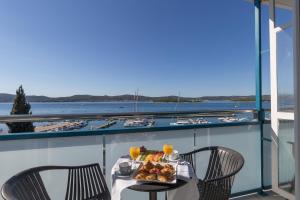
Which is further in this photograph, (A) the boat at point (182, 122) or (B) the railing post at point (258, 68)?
(B) the railing post at point (258, 68)

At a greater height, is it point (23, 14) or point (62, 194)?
point (23, 14)

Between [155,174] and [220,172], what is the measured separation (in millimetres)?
1125

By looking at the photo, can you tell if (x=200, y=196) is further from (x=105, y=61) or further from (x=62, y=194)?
(x=105, y=61)

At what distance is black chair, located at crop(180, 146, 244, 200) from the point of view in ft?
6.16

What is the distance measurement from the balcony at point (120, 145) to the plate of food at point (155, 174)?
1.02 m

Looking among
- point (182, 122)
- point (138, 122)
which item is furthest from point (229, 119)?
point (138, 122)

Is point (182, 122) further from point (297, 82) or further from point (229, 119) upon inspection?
point (297, 82)

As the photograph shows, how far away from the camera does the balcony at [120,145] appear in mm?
2445

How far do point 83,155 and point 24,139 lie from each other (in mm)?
653

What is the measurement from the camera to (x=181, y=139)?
308 centimetres

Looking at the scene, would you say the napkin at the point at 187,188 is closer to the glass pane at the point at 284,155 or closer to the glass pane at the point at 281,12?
the glass pane at the point at 284,155

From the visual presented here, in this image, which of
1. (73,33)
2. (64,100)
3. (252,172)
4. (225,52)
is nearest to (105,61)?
(73,33)

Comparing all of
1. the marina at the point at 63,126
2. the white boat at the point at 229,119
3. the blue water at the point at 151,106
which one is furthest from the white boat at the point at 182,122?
the marina at the point at 63,126

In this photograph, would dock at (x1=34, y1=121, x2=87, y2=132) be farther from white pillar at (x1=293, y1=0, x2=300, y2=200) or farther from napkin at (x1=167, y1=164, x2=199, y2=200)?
white pillar at (x1=293, y1=0, x2=300, y2=200)
